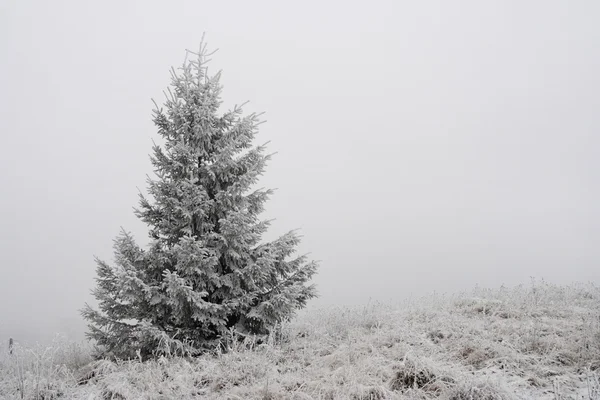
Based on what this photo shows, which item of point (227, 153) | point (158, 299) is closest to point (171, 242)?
point (158, 299)

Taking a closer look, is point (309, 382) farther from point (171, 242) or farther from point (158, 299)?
point (171, 242)

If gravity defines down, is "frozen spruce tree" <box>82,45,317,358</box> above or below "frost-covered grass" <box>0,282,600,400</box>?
above

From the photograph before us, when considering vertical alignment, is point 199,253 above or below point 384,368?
above

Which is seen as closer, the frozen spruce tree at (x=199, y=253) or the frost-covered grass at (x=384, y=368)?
the frost-covered grass at (x=384, y=368)

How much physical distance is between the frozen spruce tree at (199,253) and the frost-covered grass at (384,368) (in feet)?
2.85

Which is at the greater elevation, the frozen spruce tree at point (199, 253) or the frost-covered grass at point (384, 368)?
the frozen spruce tree at point (199, 253)

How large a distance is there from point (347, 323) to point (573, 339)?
4363 millimetres

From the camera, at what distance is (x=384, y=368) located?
15.8 feet

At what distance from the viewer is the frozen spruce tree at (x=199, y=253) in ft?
22.7

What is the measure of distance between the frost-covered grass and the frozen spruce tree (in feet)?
2.85

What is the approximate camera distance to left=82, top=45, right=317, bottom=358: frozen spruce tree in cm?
692

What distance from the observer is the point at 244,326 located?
7848 millimetres

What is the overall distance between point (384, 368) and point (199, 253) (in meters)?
4.07

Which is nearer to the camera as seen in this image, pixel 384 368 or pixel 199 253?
pixel 384 368
